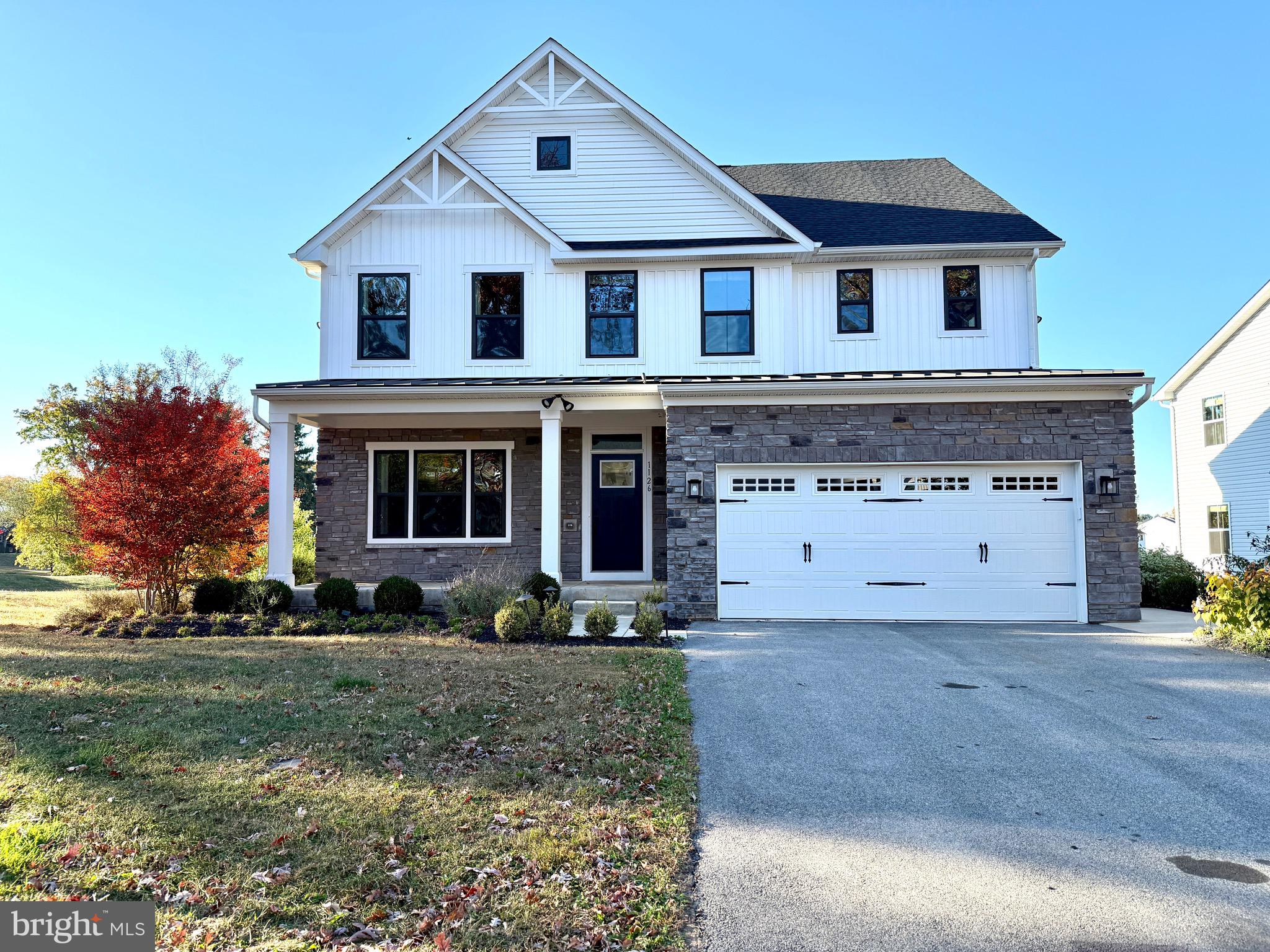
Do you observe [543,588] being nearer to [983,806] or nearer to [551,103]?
[983,806]

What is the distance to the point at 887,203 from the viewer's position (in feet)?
48.8

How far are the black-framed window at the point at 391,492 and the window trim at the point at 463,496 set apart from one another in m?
0.04

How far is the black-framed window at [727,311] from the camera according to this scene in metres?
13.4

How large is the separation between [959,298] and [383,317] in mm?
10622

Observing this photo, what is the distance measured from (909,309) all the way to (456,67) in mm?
10998

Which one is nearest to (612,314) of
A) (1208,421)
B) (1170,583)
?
(1170,583)

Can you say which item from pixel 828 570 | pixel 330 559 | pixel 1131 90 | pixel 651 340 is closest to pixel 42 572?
pixel 330 559

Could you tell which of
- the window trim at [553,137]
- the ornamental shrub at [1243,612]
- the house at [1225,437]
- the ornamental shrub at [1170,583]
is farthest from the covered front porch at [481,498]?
the house at [1225,437]

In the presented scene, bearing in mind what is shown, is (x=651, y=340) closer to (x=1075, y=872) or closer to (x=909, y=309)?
(x=909, y=309)

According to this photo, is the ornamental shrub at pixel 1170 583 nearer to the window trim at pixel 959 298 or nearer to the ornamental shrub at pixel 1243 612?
the ornamental shrub at pixel 1243 612

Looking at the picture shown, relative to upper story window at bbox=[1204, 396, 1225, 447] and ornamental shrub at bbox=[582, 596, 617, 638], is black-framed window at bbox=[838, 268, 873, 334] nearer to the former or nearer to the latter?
ornamental shrub at bbox=[582, 596, 617, 638]

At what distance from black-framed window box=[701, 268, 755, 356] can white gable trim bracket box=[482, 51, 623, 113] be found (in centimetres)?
382
